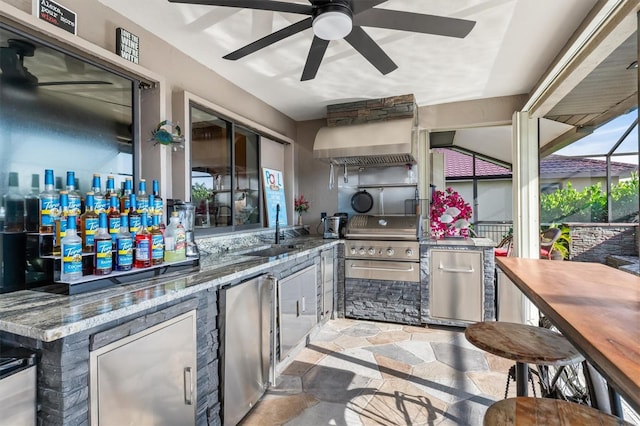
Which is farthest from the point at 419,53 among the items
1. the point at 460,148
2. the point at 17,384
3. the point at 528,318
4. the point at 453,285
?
the point at 460,148

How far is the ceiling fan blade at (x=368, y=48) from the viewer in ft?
5.93

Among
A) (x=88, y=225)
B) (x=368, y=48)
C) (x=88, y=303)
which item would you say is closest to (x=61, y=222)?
(x=88, y=225)

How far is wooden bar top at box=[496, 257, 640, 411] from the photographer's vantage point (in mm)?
665

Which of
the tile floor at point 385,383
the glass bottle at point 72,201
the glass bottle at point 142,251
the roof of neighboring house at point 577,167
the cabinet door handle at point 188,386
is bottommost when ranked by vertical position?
the tile floor at point 385,383

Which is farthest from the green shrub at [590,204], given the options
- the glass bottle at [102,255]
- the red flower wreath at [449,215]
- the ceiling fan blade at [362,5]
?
the glass bottle at [102,255]

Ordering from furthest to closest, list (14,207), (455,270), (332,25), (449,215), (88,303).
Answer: (449,215), (455,270), (332,25), (14,207), (88,303)

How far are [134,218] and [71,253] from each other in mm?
341

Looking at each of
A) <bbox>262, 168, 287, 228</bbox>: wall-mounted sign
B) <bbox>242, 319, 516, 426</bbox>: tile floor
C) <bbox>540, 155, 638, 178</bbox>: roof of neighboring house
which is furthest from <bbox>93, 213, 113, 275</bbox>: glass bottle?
<bbox>540, 155, 638, 178</bbox>: roof of neighboring house

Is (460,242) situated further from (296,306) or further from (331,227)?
(296,306)

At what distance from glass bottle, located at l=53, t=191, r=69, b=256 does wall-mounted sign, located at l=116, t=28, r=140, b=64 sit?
3.51 feet

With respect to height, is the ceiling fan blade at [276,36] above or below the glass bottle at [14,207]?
above

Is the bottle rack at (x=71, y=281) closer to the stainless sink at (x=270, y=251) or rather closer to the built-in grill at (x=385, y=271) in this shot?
the stainless sink at (x=270, y=251)

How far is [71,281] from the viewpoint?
1277mm

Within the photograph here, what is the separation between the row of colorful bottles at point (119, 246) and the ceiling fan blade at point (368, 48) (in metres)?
1.50
